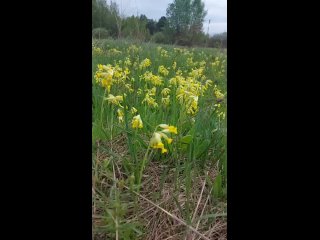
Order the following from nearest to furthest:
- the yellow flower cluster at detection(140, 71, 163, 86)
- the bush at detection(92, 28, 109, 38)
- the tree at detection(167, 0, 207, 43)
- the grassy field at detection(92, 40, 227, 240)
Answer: the grassy field at detection(92, 40, 227, 240)
the bush at detection(92, 28, 109, 38)
the tree at detection(167, 0, 207, 43)
the yellow flower cluster at detection(140, 71, 163, 86)

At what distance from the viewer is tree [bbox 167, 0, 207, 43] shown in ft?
5.42

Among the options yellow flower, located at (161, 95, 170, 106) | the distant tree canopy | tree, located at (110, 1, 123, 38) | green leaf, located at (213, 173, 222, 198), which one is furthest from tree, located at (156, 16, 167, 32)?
green leaf, located at (213, 173, 222, 198)

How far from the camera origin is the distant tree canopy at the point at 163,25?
62.2 inches

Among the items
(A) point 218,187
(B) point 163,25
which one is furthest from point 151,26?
(A) point 218,187

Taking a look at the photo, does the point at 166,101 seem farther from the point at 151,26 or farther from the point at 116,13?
the point at 116,13

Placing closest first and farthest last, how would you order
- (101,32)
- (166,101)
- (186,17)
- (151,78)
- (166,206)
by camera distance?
(166,206)
(101,32)
(186,17)
(166,101)
(151,78)

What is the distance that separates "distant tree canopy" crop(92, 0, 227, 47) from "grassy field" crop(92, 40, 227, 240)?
0.28 feet

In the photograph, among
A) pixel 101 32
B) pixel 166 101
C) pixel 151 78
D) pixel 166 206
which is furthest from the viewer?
pixel 151 78

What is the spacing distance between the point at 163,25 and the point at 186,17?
0.39 ft

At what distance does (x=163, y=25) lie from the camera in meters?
1.69

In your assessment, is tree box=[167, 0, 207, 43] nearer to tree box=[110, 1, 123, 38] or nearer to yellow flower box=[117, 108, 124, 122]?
tree box=[110, 1, 123, 38]
